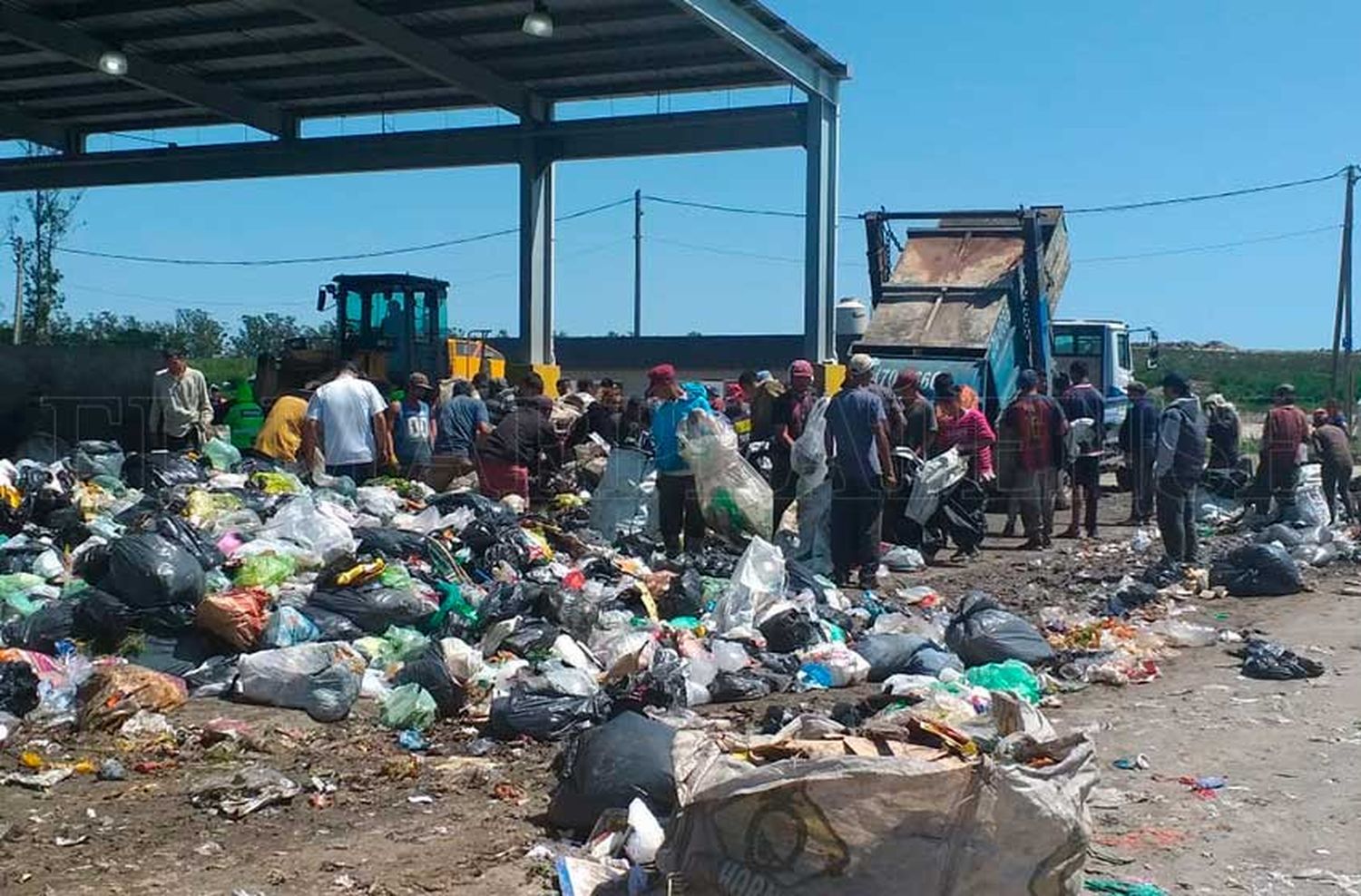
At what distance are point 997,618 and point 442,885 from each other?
3941 mm

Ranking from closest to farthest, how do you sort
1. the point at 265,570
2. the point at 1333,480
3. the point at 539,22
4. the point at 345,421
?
the point at 265,570
the point at 345,421
the point at 1333,480
the point at 539,22

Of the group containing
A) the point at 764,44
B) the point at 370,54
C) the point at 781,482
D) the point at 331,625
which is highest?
the point at 370,54

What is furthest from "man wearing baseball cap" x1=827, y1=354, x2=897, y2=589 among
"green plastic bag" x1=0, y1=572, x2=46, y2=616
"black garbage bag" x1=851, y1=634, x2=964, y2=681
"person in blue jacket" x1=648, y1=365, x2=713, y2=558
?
"green plastic bag" x1=0, y1=572, x2=46, y2=616

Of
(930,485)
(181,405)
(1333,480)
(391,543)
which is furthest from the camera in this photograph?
(1333,480)

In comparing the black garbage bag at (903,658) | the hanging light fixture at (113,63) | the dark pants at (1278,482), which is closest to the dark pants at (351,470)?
the black garbage bag at (903,658)

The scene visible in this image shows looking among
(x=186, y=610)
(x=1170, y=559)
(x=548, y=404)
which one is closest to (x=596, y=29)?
(x=548, y=404)

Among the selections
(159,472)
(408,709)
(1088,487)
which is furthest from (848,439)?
(159,472)

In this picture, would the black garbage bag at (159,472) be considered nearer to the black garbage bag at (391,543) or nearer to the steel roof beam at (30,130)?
the black garbage bag at (391,543)

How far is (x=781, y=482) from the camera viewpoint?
36.2ft

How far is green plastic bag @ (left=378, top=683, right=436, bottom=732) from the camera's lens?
5.79 metres

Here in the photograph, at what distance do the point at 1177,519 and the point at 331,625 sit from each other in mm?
6601

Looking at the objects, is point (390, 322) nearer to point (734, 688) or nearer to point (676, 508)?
point (676, 508)

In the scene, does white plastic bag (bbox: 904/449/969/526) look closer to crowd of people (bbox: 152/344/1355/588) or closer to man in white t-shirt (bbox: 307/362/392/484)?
crowd of people (bbox: 152/344/1355/588)

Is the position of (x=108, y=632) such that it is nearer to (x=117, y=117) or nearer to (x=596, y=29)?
(x=596, y=29)
